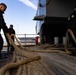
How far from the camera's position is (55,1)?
1423cm

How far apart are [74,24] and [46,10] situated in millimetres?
5960

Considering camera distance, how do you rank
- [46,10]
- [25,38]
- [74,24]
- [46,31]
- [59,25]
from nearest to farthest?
[74,24]
[46,10]
[59,25]
[46,31]
[25,38]

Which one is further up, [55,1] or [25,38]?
[55,1]

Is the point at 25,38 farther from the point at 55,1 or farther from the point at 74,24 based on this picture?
the point at 74,24

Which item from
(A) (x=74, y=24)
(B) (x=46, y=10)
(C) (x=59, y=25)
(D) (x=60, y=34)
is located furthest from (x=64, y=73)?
(D) (x=60, y=34)

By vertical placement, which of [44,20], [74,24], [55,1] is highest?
[55,1]

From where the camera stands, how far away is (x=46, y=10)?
44.9 ft

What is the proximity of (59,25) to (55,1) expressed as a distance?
6.34 feet

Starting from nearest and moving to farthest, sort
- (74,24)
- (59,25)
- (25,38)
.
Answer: (74,24) → (59,25) → (25,38)

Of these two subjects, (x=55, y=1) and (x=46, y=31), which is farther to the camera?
(x=46, y=31)

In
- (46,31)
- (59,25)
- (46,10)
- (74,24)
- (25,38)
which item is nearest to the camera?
(74,24)

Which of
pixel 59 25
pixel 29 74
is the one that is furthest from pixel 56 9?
pixel 29 74

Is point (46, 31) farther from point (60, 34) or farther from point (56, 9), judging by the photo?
point (56, 9)

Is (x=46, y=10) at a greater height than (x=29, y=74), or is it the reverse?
(x=46, y=10)
